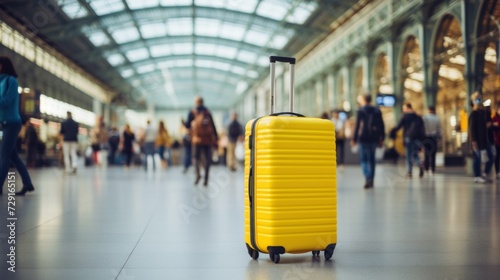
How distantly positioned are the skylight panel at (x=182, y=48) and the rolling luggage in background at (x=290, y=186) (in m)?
39.3

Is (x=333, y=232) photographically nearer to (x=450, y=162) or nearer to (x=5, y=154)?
(x=5, y=154)

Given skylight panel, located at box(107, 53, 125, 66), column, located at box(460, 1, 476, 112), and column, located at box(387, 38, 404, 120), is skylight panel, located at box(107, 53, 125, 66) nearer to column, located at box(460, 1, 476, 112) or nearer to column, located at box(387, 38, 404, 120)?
column, located at box(387, 38, 404, 120)

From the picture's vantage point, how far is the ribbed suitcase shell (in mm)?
3203

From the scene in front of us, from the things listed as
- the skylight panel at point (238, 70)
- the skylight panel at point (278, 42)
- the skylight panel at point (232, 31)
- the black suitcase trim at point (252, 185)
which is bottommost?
the black suitcase trim at point (252, 185)

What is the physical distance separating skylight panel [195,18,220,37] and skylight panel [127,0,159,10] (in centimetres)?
414

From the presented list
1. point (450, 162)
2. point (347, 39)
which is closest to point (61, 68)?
point (347, 39)

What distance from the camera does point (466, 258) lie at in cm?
338

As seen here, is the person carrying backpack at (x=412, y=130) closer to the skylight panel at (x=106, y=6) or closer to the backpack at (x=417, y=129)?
the backpack at (x=417, y=129)

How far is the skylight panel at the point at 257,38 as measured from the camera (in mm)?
34734

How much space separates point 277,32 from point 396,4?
1174 cm

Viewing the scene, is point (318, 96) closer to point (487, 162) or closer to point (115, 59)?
point (115, 59)

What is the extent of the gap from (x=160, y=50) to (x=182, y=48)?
1701 mm

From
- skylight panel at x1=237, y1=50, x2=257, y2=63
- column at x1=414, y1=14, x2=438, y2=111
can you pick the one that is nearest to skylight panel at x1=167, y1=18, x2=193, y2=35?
skylight panel at x1=237, y1=50, x2=257, y2=63

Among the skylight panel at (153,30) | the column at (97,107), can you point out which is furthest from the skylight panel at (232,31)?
the column at (97,107)
